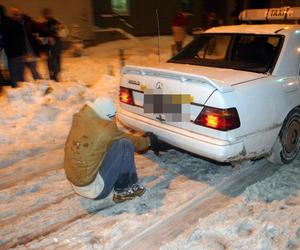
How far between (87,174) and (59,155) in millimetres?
1677

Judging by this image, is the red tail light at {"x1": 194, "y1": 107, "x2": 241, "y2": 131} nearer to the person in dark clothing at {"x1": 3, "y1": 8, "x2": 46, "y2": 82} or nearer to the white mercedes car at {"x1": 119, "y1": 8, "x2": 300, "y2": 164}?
the white mercedes car at {"x1": 119, "y1": 8, "x2": 300, "y2": 164}

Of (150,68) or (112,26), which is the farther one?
(112,26)

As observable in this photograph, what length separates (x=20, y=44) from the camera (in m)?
7.38

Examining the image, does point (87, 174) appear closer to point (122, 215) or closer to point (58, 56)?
point (122, 215)

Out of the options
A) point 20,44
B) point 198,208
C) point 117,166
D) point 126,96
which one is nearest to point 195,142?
point 198,208

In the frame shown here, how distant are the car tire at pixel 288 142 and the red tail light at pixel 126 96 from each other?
1711 millimetres

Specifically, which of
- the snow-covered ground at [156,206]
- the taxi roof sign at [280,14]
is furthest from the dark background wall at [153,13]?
the snow-covered ground at [156,206]

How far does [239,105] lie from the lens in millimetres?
3580

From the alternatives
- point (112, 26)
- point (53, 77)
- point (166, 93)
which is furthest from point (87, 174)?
point (112, 26)

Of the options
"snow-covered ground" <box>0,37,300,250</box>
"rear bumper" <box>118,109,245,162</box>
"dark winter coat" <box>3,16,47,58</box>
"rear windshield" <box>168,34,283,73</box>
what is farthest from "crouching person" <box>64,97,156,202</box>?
"dark winter coat" <box>3,16,47,58</box>

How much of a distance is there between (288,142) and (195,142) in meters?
1.30

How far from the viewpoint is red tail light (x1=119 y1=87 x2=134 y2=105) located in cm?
444

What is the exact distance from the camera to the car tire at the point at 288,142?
165 inches

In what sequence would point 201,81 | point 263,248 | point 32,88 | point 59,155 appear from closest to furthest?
point 263,248
point 201,81
point 59,155
point 32,88
